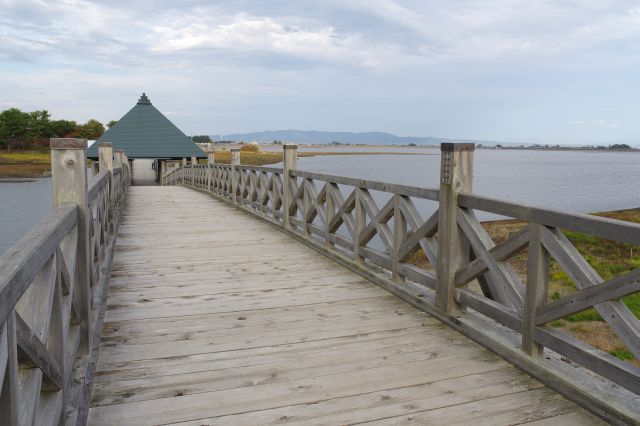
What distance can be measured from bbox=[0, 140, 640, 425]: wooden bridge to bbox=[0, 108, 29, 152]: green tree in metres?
122

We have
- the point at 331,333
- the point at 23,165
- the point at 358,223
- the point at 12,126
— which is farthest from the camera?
the point at 12,126

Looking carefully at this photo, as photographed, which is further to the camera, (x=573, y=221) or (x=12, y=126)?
(x=12, y=126)

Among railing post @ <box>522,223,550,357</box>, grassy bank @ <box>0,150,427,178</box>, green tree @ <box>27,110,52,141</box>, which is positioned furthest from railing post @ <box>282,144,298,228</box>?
green tree @ <box>27,110,52,141</box>

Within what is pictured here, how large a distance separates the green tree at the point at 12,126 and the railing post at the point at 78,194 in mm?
123404

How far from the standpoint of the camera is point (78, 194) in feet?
10.5

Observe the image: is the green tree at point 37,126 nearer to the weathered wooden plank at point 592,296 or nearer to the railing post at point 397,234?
the railing post at point 397,234

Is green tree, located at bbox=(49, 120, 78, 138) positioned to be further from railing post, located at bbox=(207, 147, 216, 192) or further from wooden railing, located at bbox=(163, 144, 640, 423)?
wooden railing, located at bbox=(163, 144, 640, 423)

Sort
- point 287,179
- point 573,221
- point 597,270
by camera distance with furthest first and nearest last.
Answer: point 597,270, point 287,179, point 573,221

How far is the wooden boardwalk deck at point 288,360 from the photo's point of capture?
107 inches

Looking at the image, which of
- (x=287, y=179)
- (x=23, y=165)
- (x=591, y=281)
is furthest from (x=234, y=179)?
(x=23, y=165)

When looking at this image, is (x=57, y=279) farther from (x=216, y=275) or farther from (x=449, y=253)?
(x=216, y=275)

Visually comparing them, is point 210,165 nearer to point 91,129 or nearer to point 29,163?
point 29,163

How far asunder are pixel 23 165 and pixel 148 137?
59.7 m

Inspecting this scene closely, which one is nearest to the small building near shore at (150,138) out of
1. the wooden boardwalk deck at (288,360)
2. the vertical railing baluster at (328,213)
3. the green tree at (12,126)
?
the vertical railing baluster at (328,213)
